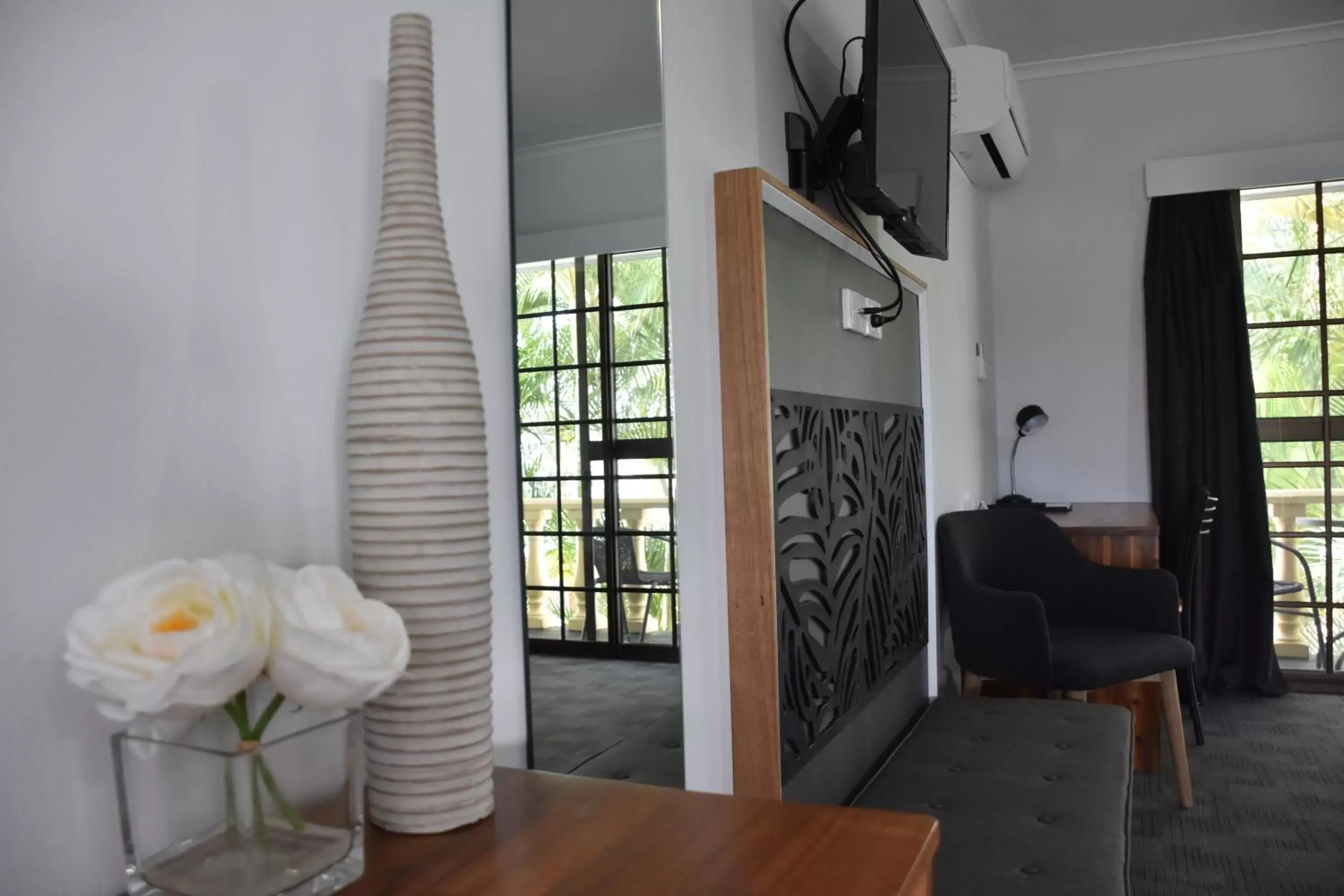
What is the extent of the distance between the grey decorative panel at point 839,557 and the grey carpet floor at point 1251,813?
746 millimetres

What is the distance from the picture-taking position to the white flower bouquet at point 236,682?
56cm

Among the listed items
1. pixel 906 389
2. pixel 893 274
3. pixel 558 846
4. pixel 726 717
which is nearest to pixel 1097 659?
pixel 906 389

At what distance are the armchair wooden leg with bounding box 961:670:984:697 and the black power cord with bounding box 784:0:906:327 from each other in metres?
1.50

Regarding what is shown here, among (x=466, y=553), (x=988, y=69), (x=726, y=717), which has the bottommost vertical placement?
(x=726, y=717)

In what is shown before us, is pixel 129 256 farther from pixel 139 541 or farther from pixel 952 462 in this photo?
pixel 952 462

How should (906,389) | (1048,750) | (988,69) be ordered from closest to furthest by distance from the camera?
(1048,750)
(906,389)
(988,69)

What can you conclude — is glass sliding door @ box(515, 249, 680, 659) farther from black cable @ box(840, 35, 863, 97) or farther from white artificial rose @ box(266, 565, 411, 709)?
black cable @ box(840, 35, 863, 97)

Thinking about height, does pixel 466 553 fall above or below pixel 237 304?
below

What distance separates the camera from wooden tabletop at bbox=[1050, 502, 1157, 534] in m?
3.79

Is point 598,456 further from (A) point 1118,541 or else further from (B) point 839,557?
(A) point 1118,541

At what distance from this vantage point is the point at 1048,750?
2.35 m

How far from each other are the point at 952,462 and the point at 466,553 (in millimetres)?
3120

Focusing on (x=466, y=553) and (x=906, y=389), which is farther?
(x=906, y=389)

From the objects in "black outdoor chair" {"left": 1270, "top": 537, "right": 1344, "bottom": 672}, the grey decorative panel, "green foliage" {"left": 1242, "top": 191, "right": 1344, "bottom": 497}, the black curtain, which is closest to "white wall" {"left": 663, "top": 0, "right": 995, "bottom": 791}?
the grey decorative panel
